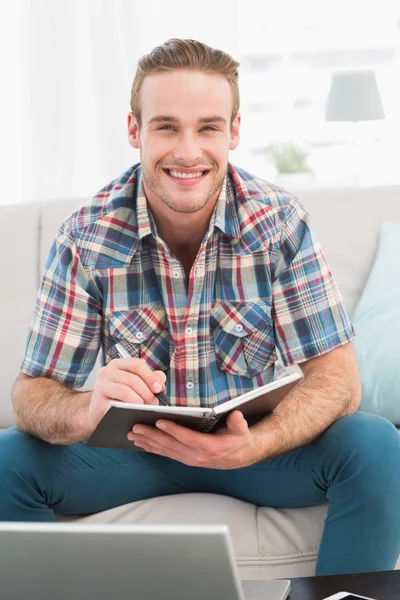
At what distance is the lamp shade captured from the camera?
3.40m

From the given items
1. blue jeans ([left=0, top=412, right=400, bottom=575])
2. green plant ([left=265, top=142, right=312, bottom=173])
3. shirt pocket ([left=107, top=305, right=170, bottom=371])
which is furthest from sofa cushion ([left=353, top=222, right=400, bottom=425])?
green plant ([left=265, top=142, right=312, bottom=173])

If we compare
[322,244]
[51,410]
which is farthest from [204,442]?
[322,244]

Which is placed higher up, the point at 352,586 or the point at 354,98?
the point at 354,98

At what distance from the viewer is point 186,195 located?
1.62 m

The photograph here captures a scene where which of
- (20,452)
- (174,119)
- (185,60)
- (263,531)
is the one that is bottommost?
(263,531)

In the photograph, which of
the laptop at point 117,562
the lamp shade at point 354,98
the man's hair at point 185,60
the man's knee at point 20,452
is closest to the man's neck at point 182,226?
the man's hair at point 185,60

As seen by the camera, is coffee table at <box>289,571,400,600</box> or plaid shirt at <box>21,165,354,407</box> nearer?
coffee table at <box>289,571,400,600</box>

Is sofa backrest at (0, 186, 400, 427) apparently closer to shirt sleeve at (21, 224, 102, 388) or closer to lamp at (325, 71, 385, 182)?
shirt sleeve at (21, 224, 102, 388)

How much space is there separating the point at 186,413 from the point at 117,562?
411mm

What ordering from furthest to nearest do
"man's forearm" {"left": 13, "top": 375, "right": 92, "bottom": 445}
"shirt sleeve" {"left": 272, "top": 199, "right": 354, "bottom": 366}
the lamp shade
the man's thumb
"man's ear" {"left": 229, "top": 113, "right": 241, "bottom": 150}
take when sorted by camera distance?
the lamp shade → "man's ear" {"left": 229, "top": 113, "right": 241, "bottom": 150} → "shirt sleeve" {"left": 272, "top": 199, "right": 354, "bottom": 366} → "man's forearm" {"left": 13, "top": 375, "right": 92, "bottom": 445} → the man's thumb

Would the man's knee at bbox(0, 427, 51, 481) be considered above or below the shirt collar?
below

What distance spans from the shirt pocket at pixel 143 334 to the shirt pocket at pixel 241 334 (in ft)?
0.33

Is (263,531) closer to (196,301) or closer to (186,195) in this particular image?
(196,301)

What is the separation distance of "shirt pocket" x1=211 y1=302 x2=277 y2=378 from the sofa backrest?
17.2 inches
